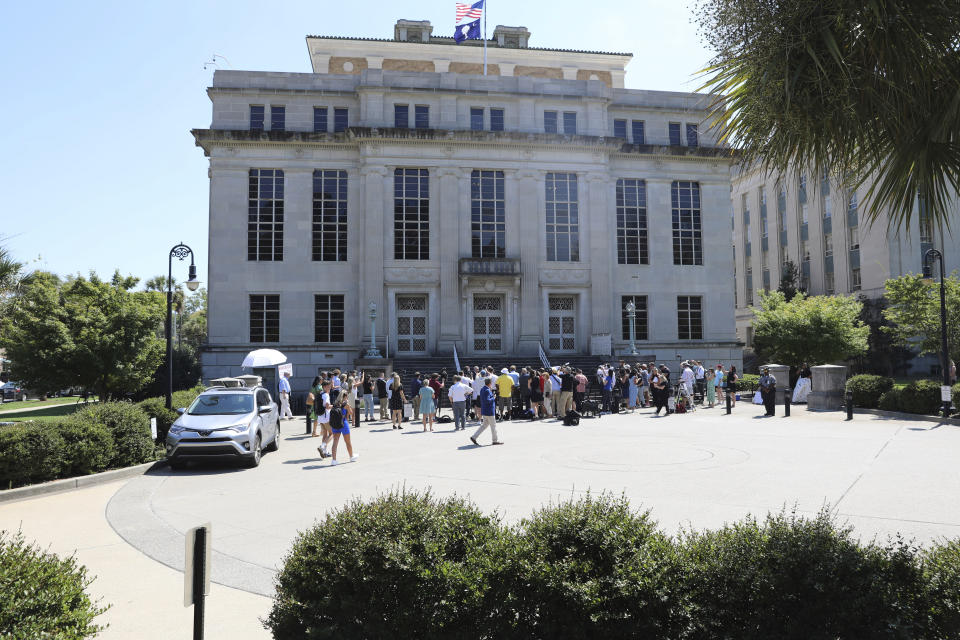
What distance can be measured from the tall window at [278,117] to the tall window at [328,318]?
34.5ft

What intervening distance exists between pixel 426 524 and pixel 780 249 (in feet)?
218

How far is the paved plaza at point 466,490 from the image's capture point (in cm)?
671

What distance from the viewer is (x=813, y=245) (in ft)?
192

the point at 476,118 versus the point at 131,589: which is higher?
the point at 476,118

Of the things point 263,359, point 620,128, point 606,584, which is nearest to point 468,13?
point 620,128

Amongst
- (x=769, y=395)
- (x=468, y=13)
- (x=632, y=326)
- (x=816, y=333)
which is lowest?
(x=769, y=395)

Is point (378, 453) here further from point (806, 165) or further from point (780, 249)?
point (780, 249)

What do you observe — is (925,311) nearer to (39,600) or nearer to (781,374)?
(781,374)

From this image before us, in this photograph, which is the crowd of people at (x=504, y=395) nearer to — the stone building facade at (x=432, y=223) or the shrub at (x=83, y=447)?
the shrub at (x=83, y=447)

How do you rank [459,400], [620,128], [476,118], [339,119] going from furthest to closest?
1. [620,128]
2. [476,118]
3. [339,119]
4. [459,400]

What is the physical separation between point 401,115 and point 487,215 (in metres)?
7.97

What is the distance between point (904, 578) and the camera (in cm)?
385

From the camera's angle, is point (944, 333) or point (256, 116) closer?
point (944, 333)

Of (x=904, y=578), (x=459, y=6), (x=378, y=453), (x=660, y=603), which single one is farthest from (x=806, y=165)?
(x=459, y=6)
